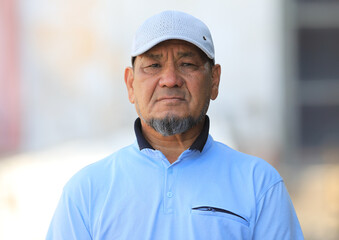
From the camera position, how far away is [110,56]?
176 inches

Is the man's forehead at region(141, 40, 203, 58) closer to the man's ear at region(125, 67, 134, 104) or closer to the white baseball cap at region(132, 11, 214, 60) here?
the white baseball cap at region(132, 11, 214, 60)

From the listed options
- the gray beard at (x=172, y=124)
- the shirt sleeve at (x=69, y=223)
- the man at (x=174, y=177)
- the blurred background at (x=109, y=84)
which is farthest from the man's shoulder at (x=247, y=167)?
the blurred background at (x=109, y=84)

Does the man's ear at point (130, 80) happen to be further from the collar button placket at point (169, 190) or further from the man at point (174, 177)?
the collar button placket at point (169, 190)

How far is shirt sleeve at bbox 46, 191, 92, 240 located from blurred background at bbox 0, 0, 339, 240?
2698 mm

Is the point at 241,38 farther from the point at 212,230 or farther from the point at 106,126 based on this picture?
the point at 212,230

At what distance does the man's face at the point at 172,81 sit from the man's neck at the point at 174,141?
0.06 m

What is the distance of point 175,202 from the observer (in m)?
1.55

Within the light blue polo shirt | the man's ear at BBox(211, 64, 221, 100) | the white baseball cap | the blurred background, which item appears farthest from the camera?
the blurred background

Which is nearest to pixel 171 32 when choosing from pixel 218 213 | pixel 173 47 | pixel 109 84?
pixel 173 47

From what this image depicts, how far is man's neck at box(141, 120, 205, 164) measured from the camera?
1.70 meters

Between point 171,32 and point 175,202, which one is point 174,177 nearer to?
point 175,202

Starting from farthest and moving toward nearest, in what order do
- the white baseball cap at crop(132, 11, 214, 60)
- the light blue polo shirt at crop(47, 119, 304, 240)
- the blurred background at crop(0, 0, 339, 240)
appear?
the blurred background at crop(0, 0, 339, 240)
the white baseball cap at crop(132, 11, 214, 60)
the light blue polo shirt at crop(47, 119, 304, 240)

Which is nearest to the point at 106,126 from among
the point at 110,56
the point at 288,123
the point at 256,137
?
the point at 110,56

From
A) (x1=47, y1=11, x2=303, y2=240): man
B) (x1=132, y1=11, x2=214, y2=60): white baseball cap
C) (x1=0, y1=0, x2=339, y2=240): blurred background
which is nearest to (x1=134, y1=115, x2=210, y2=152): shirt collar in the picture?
(x1=47, y1=11, x2=303, y2=240): man
